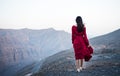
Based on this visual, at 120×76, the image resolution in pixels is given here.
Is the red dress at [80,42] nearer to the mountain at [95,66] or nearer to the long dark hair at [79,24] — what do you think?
the long dark hair at [79,24]

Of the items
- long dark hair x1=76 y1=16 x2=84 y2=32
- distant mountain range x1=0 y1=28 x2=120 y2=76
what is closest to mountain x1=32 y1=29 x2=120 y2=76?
long dark hair x1=76 y1=16 x2=84 y2=32

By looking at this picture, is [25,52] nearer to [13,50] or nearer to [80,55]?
[13,50]

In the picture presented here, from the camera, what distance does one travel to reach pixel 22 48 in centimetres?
16262

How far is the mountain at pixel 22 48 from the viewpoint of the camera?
139 m

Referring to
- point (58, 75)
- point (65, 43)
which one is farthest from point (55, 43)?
point (58, 75)

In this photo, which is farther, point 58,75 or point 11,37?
point 11,37

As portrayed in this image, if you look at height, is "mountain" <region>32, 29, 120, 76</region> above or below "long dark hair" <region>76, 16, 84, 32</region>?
below

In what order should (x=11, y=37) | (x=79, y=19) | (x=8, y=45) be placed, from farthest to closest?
1. (x=11, y=37)
2. (x=8, y=45)
3. (x=79, y=19)

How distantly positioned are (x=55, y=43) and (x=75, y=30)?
18134 cm

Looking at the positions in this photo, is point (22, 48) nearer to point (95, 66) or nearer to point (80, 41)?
point (95, 66)

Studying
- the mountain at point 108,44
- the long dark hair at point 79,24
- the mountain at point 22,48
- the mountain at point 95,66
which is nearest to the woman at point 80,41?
the long dark hair at point 79,24

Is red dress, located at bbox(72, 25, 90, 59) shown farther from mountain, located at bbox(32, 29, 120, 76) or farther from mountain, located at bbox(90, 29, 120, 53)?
mountain, located at bbox(90, 29, 120, 53)

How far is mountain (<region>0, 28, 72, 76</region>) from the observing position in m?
139

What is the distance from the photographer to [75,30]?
21.2 ft
